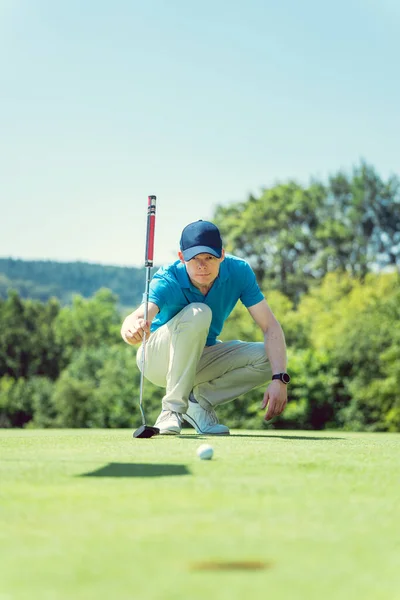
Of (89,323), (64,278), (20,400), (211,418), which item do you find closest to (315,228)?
(20,400)

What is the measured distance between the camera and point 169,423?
6.36 meters

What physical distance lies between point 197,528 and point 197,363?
423cm

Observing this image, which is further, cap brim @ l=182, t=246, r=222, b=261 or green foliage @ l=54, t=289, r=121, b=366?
green foliage @ l=54, t=289, r=121, b=366

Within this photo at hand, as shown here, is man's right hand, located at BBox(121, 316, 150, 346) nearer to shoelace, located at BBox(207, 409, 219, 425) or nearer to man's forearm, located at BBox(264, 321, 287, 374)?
man's forearm, located at BBox(264, 321, 287, 374)

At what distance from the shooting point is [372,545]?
2154 millimetres

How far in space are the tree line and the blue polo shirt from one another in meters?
27.6

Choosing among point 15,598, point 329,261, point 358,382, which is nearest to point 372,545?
point 15,598

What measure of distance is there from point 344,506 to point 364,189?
58251mm

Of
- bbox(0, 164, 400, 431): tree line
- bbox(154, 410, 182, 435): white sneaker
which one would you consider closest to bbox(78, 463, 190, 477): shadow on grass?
bbox(154, 410, 182, 435): white sneaker

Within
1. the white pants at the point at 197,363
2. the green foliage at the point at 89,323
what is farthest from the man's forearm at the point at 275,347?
the green foliage at the point at 89,323

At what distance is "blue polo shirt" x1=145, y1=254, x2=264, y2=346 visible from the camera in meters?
6.52

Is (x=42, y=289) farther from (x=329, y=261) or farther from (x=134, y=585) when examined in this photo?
(x=134, y=585)

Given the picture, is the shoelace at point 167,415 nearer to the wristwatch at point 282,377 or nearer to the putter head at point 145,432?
the putter head at point 145,432

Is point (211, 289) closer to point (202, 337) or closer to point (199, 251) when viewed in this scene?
point (202, 337)
